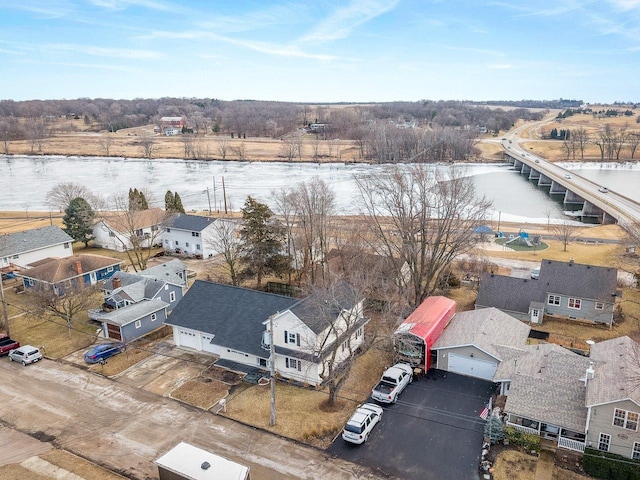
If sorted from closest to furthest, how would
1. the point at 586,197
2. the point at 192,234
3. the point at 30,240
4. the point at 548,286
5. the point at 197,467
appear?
the point at 197,467
the point at 548,286
the point at 30,240
the point at 192,234
the point at 586,197

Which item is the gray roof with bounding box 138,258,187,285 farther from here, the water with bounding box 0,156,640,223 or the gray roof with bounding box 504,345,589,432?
the water with bounding box 0,156,640,223

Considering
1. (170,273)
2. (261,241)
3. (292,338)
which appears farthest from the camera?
(170,273)

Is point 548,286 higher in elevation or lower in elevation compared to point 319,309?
lower

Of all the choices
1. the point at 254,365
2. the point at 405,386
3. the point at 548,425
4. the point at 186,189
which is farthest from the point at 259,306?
the point at 186,189

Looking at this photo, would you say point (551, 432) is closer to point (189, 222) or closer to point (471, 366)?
point (471, 366)

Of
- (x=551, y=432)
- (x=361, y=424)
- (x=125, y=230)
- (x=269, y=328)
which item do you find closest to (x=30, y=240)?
(x=125, y=230)

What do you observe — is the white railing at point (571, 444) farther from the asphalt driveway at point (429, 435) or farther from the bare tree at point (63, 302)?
the bare tree at point (63, 302)

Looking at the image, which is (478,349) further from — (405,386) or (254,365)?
(254,365)
